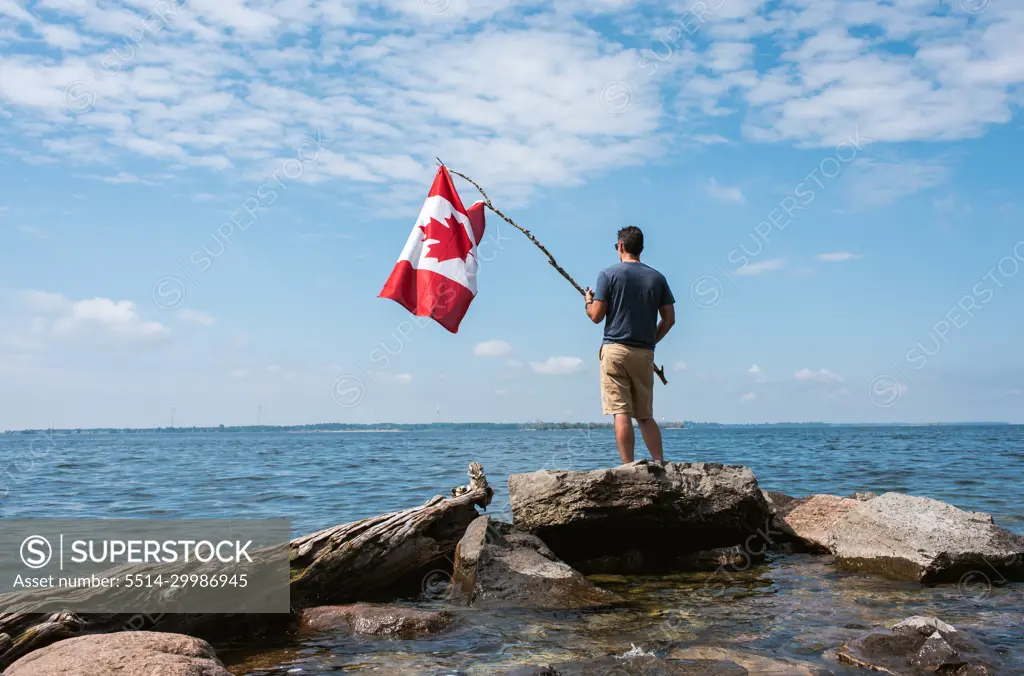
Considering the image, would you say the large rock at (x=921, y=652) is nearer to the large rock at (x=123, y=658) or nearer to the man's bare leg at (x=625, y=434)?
the man's bare leg at (x=625, y=434)

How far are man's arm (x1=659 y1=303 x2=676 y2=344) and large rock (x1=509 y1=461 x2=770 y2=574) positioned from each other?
1.36 m

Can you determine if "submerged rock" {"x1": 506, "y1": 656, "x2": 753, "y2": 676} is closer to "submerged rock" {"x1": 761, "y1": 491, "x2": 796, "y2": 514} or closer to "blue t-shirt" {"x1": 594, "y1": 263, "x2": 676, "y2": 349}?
"blue t-shirt" {"x1": 594, "y1": 263, "x2": 676, "y2": 349}

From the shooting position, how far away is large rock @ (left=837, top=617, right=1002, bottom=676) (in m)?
4.44

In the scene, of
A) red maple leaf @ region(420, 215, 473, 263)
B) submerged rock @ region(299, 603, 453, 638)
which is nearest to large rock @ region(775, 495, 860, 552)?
submerged rock @ region(299, 603, 453, 638)

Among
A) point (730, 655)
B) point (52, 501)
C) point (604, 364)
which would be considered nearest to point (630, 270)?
point (604, 364)

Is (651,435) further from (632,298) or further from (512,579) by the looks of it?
(512,579)

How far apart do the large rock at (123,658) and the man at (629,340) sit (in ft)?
15.1

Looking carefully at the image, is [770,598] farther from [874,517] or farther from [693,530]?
[874,517]

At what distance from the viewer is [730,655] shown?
478 cm

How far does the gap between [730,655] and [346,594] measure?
320 cm

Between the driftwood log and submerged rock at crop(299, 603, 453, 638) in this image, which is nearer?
the driftwood log

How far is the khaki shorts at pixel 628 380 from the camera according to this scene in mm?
7840

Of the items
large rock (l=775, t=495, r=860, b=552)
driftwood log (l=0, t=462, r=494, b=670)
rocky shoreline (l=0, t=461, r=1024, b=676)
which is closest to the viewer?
rocky shoreline (l=0, t=461, r=1024, b=676)

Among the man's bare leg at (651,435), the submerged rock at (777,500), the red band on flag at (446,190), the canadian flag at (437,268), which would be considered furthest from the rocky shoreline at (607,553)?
the red band on flag at (446,190)
